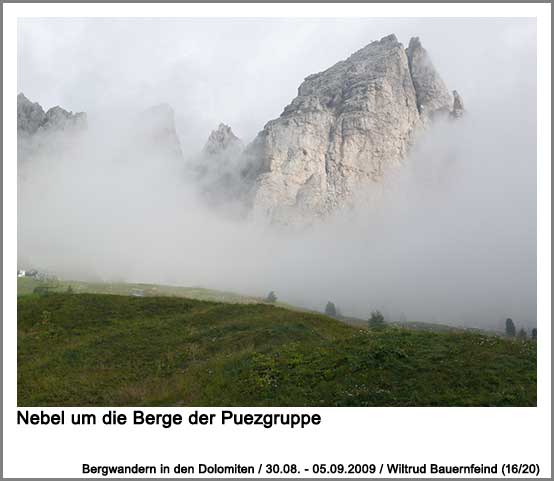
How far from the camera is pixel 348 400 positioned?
1695 centimetres

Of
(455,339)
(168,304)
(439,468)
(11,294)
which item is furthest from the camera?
(168,304)

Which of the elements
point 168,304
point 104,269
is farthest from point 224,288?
point 168,304

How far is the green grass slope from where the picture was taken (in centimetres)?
1723

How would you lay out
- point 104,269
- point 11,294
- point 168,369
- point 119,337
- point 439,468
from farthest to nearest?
point 104,269 → point 119,337 → point 168,369 → point 11,294 → point 439,468

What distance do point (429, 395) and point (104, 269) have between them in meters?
189

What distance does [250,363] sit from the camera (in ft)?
73.2

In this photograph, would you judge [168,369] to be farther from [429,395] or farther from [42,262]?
[42,262]

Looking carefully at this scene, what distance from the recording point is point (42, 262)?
174 metres

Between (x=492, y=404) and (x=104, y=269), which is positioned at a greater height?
(x=492, y=404)

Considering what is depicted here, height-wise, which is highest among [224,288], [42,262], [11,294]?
[11,294]

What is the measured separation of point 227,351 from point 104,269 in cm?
17583

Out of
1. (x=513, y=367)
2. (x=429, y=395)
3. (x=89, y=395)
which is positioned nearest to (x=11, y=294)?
(x=89, y=395)

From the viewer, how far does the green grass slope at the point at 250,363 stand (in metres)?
17.2

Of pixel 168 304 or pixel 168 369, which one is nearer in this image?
pixel 168 369
